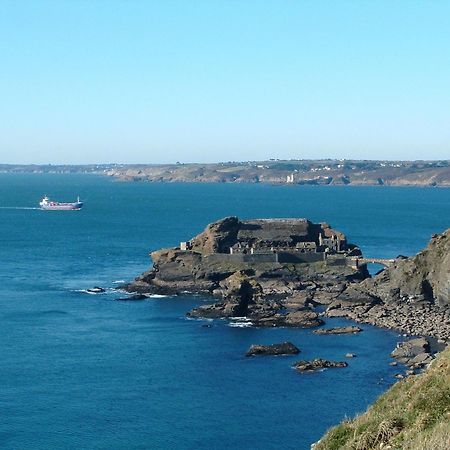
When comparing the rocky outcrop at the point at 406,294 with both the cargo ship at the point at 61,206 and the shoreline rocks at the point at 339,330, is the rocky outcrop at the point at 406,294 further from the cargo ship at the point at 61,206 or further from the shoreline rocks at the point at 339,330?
the cargo ship at the point at 61,206

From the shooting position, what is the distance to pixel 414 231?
123125 millimetres

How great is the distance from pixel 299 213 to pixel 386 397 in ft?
444

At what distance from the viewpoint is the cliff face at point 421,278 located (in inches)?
2493

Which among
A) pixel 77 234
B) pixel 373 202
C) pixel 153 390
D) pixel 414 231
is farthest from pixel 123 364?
pixel 373 202

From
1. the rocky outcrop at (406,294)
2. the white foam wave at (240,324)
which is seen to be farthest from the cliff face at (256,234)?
the white foam wave at (240,324)

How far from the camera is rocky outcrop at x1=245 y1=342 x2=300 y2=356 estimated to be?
166 feet

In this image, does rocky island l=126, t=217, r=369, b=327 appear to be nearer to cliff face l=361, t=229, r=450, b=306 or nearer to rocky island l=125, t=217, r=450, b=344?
rocky island l=125, t=217, r=450, b=344

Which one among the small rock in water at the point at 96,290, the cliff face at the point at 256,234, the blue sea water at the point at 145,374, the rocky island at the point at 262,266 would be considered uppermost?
the cliff face at the point at 256,234

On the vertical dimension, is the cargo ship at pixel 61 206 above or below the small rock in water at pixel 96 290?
above

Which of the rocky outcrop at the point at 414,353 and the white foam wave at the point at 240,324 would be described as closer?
the rocky outcrop at the point at 414,353

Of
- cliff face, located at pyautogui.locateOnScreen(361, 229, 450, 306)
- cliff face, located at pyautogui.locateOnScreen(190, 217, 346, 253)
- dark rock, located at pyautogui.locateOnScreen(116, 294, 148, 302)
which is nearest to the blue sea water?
dark rock, located at pyautogui.locateOnScreen(116, 294, 148, 302)

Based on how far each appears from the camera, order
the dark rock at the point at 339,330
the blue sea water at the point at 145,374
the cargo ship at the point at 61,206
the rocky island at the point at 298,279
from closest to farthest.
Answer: the blue sea water at the point at 145,374
the dark rock at the point at 339,330
the rocky island at the point at 298,279
the cargo ship at the point at 61,206

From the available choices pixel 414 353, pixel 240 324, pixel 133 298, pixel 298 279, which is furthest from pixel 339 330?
pixel 133 298

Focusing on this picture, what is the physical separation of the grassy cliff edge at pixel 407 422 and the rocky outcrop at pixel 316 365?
1032 inches
